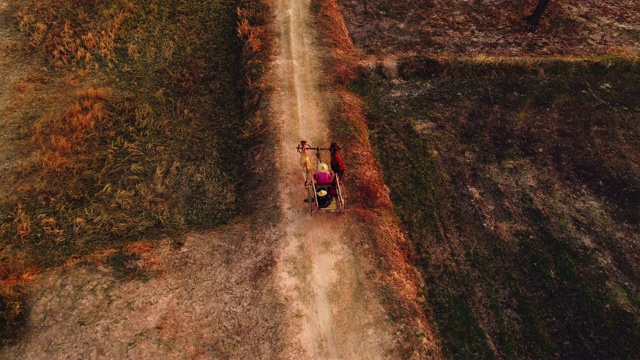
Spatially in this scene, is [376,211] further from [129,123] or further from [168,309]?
[129,123]

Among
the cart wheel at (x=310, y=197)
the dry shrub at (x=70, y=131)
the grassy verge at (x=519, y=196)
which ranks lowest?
the grassy verge at (x=519, y=196)

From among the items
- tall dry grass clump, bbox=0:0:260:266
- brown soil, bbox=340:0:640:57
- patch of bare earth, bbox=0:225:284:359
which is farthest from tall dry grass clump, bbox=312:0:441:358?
tall dry grass clump, bbox=0:0:260:266

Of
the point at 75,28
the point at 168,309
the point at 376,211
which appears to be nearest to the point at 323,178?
the point at 376,211

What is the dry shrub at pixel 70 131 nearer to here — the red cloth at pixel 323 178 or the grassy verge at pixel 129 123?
the grassy verge at pixel 129 123

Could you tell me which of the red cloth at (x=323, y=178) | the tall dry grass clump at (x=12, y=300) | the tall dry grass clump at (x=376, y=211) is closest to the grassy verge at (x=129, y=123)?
the tall dry grass clump at (x=12, y=300)

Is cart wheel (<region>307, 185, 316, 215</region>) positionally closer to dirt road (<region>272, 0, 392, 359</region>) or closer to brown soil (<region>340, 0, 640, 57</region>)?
dirt road (<region>272, 0, 392, 359</region>)

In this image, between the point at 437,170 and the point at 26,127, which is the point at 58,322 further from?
the point at 437,170
